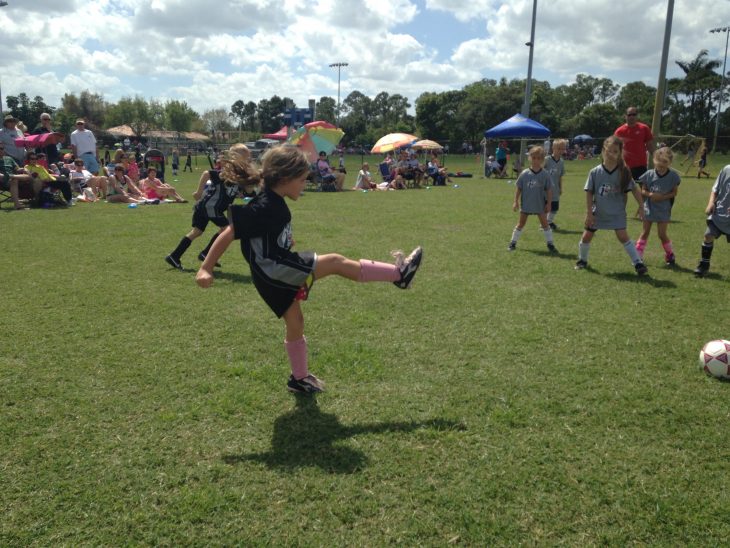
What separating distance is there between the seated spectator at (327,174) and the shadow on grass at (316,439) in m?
20.1

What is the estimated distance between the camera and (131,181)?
18.1 m

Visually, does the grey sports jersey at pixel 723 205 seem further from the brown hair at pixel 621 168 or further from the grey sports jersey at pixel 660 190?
the brown hair at pixel 621 168

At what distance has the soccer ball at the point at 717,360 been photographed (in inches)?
171

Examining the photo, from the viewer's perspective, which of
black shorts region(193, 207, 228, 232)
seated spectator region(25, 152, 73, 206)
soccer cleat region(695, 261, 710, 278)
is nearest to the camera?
soccer cleat region(695, 261, 710, 278)

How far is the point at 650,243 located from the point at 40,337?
9986mm

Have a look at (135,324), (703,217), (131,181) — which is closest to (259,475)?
(135,324)

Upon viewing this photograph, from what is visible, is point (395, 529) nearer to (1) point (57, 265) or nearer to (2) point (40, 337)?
(2) point (40, 337)

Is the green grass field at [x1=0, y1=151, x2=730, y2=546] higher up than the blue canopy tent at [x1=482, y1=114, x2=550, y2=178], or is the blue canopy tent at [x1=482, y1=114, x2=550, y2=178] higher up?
the blue canopy tent at [x1=482, y1=114, x2=550, y2=178]

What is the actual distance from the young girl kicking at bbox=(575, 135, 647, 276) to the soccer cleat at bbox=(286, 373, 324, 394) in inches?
210

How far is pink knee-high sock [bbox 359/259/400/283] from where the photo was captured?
4.09m

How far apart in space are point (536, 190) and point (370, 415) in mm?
6936

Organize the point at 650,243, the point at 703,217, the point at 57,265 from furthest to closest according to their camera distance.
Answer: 1. the point at 703,217
2. the point at 650,243
3. the point at 57,265

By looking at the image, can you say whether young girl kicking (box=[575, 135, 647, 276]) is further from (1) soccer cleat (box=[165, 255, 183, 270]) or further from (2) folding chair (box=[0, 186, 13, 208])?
(2) folding chair (box=[0, 186, 13, 208])

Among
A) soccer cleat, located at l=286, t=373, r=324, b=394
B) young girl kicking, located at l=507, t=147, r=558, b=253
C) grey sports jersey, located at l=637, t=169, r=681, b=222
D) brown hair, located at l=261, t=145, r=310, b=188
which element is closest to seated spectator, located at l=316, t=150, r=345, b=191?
young girl kicking, located at l=507, t=147, r=558, b=253
